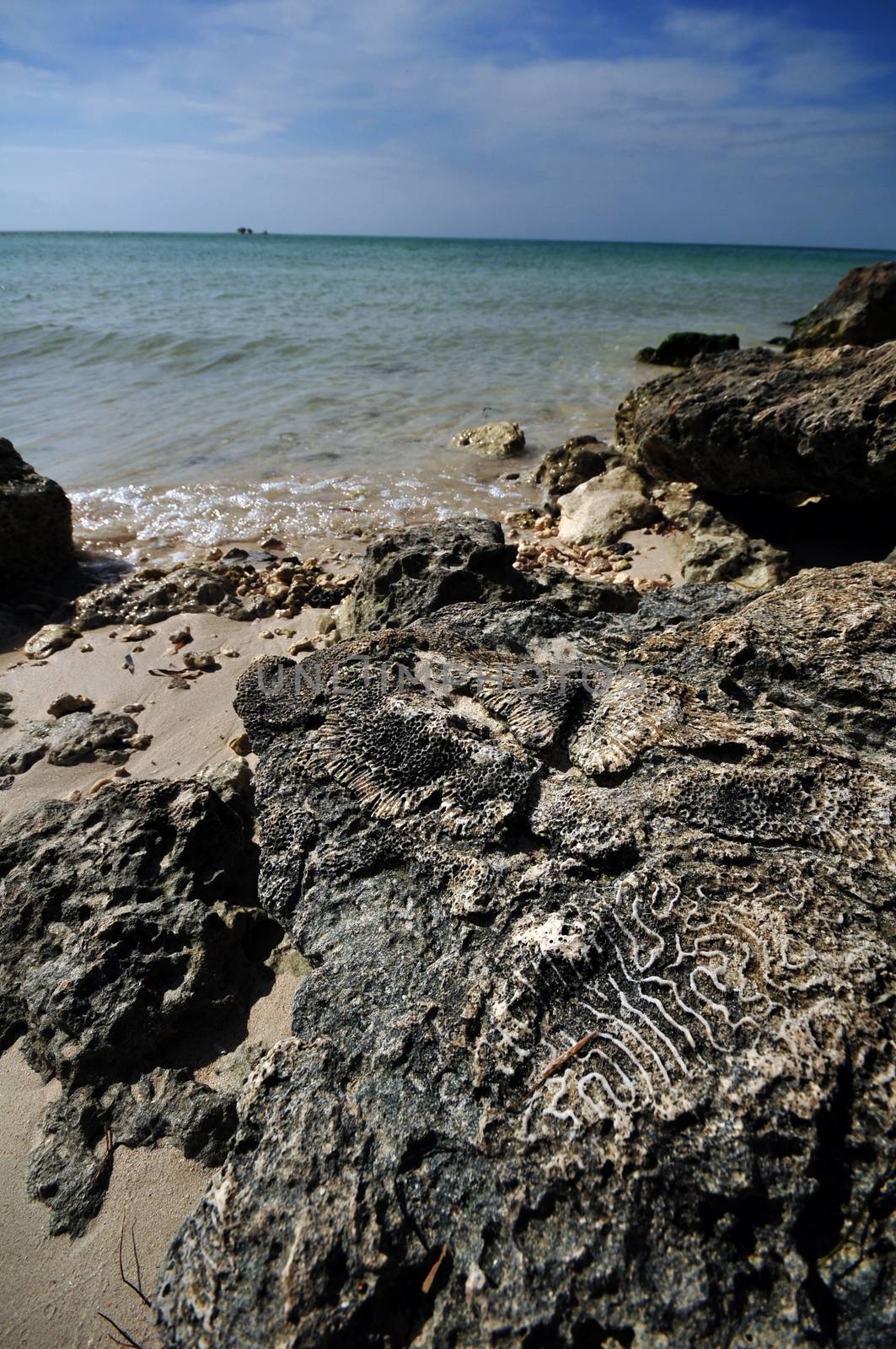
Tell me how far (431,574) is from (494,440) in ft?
18.1

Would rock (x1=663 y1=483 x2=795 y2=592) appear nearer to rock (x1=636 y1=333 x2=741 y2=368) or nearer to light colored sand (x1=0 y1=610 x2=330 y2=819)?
light colored sand (x1=0 y1=610 x2=330 y2=819)

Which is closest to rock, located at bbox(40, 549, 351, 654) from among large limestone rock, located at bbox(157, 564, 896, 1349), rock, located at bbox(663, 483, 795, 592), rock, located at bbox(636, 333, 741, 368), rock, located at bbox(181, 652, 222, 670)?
rock, located at bbox(181, 652, 222, 670)

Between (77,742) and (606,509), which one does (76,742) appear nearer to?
(77,742)

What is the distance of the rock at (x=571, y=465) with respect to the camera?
23.3ft

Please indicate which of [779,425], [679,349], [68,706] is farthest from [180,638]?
[679,349]

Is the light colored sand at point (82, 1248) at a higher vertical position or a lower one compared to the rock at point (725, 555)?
lower

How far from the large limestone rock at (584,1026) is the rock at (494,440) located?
6.42 m

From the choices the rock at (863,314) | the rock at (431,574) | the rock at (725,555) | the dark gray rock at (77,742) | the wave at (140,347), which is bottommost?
the dark gray rock at (77,742)

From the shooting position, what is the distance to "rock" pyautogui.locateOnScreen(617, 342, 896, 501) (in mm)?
3895

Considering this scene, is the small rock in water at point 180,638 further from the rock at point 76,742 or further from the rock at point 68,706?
the rock at point 76,742

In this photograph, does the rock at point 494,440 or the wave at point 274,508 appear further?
the rock at point 494,440

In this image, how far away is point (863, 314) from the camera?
11406 mm

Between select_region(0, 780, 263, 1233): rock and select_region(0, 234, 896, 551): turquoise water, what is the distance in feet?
13.9

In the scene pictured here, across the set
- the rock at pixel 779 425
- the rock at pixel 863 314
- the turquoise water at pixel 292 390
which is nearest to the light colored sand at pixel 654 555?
the rock at pixel 779 425
